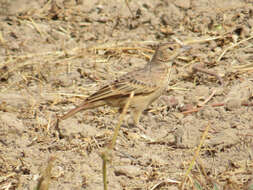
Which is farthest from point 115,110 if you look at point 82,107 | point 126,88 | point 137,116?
point 82,107

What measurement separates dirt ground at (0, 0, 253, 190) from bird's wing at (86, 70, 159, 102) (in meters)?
0.42

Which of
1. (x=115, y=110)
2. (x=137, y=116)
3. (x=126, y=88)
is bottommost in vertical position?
(x=137, y=116)

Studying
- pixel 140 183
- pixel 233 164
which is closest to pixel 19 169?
pixel 140 183

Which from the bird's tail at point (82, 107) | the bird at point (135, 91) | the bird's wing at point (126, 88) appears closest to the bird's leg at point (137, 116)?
the bird at point (135, 91)

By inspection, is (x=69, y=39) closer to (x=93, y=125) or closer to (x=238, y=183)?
(x=93, y=125)

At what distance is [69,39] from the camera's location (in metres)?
8.41

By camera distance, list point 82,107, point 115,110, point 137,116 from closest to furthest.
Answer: point 82,107, point 137,116, point 115,110

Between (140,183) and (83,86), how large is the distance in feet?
8.77

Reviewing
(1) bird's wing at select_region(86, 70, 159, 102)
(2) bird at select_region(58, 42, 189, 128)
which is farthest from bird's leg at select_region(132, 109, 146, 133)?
(1) bird's wing at select_region(86, 70, 159, 102)

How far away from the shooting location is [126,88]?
6.13m

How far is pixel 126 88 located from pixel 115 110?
0.61 meters

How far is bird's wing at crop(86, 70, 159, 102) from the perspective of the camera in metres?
6.02

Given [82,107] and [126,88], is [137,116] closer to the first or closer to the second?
[126,88]

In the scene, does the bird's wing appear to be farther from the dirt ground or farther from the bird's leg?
the dirt ground
